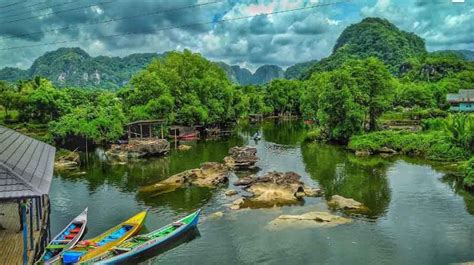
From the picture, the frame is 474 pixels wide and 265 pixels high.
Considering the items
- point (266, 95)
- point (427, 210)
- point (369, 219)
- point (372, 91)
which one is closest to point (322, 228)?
point (369, 219)

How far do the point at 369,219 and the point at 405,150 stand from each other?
27.7 m

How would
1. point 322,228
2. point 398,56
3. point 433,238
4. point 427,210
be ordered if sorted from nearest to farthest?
point 433,238, point 322,228, point 427,210, point 398,56

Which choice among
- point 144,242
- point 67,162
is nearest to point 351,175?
point 144,242

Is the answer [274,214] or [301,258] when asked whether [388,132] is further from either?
[301,258]

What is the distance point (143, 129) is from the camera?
69562 millimetres

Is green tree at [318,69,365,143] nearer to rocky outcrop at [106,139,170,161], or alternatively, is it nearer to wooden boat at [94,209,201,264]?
rocky outcrop at [106,139,170,161]

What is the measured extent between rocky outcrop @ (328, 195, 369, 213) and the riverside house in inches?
2597

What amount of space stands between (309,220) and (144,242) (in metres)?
11.6

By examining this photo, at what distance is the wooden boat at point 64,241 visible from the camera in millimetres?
22891

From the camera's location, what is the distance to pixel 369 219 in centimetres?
3077

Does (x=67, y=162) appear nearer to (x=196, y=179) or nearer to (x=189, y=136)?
(x=196, y=179)

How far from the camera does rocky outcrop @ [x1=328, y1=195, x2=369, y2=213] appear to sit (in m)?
33.0

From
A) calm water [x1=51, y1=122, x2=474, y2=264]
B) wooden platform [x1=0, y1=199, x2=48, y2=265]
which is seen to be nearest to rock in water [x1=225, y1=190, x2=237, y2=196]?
calm water [x1=51, y1=122, x2=474, y2=264]

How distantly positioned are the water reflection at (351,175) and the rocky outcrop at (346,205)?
2.46 ft
